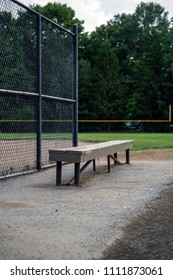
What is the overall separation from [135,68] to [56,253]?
1994 inches

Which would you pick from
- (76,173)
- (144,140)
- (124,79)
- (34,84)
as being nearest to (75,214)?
(76,173)

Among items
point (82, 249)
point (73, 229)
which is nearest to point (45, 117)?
point (73, 229)

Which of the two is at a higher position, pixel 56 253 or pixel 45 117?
pixel 45 117

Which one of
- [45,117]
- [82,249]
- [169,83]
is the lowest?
[82,249]

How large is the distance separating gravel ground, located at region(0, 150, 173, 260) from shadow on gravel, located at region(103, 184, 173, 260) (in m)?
0.01

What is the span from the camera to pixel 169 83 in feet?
169

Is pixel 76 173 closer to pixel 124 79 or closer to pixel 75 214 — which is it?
pixel 75 214

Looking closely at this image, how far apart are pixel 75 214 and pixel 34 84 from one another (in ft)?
17.1

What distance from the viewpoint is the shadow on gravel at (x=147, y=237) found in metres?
4.82

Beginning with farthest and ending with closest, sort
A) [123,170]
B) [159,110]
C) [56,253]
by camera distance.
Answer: [159,110], [123,170], [56,253]

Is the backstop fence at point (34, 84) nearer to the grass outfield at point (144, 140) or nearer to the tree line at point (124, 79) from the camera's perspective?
the grass outfield at point (144, 140)

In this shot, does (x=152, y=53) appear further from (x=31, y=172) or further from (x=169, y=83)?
(x=31, y=172)

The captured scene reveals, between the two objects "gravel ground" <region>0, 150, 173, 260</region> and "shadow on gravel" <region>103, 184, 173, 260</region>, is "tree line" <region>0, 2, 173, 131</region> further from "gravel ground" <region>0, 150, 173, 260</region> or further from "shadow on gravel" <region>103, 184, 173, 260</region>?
"shadow on gravel" <region>103, 184, 173, 260</region>

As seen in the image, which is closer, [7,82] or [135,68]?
[7,82]
